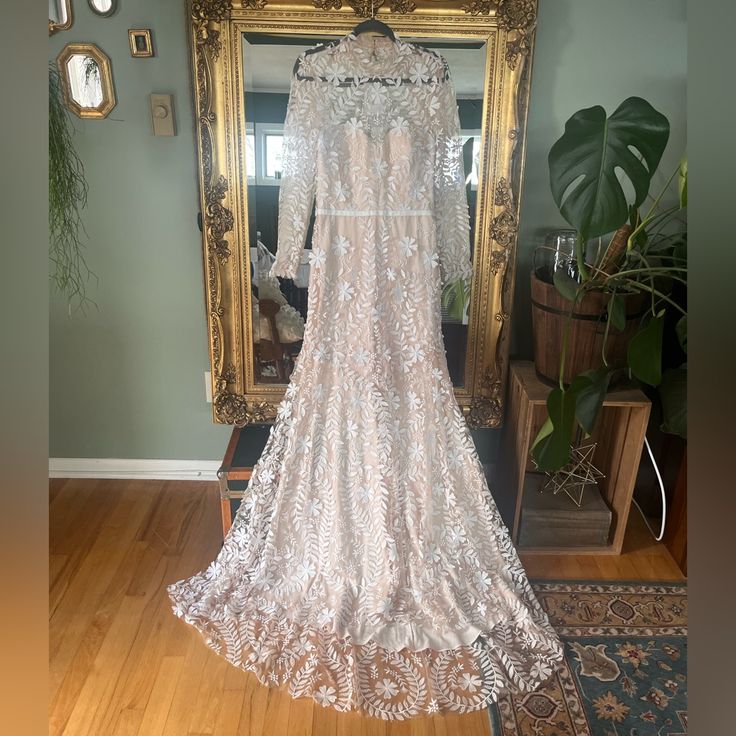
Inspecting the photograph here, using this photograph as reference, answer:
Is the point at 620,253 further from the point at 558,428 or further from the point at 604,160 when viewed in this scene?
the point at 558,428

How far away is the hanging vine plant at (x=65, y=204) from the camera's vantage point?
196 cm

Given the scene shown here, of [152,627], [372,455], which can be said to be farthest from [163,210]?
[152,627]

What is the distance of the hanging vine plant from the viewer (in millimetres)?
1962

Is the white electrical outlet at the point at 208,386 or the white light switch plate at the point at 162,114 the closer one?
the white light switch plate at the point at 162,114

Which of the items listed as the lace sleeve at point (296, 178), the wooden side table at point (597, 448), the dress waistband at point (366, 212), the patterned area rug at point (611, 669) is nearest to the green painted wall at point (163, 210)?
the wooden side table at point (597, 448)

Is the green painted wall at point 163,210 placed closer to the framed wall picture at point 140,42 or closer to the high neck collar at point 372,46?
the framed wall picture at point 140,42

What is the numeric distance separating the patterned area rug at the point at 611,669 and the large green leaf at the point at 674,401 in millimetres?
531

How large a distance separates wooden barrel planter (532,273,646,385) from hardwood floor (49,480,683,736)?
667 mm

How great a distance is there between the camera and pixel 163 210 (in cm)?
217

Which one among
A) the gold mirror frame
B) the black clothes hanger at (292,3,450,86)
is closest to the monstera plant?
the gold mirror frame

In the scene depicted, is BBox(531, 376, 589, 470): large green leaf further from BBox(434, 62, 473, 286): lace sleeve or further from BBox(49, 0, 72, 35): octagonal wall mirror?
BBox(49, 0, 72, 35): octagonal wall mirror

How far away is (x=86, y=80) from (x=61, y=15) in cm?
18

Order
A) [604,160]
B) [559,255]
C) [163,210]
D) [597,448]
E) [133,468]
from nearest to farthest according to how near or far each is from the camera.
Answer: [604,160] < [559,255] < [163,210] < [597,448] < [133,468]
